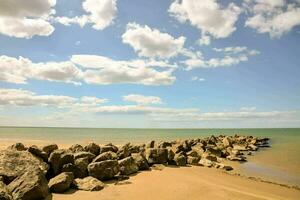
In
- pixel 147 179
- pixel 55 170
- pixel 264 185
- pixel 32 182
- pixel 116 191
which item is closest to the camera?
pixel 32 182

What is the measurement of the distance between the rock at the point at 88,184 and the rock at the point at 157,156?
207 inches

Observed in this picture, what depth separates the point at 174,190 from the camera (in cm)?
1037

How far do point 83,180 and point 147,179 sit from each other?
2654 mm

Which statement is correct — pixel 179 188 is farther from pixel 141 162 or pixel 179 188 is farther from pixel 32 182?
pixel 32 182

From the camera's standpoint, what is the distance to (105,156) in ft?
41.4

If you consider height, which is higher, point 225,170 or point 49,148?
point 49,148

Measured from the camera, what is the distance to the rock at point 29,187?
8.16 meters

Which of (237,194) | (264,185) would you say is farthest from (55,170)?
(264,185)

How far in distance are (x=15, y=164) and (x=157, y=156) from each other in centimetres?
765

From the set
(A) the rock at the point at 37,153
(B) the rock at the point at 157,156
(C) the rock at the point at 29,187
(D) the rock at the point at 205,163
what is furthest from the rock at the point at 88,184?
(D) the rock at the point at 205,163

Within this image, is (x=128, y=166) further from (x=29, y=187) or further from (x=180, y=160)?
(x=29, y=187)

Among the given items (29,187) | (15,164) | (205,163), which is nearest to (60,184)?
(29,187)

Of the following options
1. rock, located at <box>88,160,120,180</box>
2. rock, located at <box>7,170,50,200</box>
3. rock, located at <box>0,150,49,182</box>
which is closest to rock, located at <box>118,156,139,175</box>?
rock, located at <box>88,160,120,180</box>

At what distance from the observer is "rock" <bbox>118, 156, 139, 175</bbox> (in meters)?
12.6
